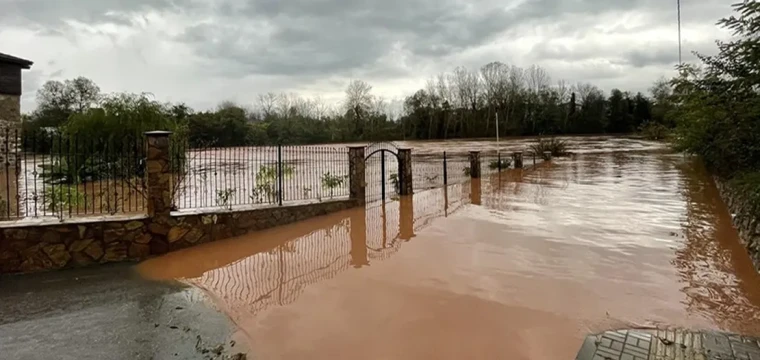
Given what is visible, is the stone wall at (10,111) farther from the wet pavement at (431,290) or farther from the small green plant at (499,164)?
the small green plant at (499,164)

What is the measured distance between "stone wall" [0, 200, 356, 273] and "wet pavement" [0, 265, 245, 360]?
0.27 metres

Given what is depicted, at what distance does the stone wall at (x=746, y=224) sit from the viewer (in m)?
5.59

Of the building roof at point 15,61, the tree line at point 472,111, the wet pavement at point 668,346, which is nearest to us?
the wet pavement at point 668,346

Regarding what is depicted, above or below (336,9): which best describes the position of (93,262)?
below

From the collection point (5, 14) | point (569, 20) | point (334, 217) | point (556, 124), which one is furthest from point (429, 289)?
point (556, 124)

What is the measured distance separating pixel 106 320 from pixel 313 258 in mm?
2739

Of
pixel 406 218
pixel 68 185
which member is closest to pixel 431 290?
pixel 406 218

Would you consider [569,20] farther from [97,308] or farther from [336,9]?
[97,308]

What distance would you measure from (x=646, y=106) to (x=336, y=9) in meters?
53.9

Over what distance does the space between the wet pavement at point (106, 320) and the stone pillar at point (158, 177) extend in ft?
3.64

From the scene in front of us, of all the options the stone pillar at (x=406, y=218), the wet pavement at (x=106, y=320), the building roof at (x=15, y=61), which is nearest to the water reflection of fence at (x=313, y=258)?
the stone pillar at (x=406, y=218)

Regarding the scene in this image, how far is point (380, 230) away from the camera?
8.12m

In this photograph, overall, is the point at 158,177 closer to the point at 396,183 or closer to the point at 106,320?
the point at 106,320

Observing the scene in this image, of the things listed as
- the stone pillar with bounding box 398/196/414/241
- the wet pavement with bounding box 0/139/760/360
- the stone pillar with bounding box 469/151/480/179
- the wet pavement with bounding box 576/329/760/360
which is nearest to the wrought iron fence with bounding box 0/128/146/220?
the wet pavement with bounding box 0/139/760/360
